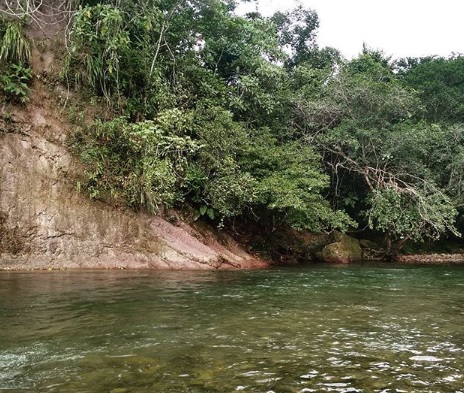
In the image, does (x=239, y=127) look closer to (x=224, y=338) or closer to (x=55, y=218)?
(x=55, y=218)

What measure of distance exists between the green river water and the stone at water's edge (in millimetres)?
10280

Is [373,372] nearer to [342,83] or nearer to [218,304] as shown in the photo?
[218,304]

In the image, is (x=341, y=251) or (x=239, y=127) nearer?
(x=239, y=127)

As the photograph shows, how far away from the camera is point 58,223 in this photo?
1366cm

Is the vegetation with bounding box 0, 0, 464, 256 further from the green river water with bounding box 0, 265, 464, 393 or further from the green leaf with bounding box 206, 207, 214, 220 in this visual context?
the green river water with bounding box 0, 265, 464, 393

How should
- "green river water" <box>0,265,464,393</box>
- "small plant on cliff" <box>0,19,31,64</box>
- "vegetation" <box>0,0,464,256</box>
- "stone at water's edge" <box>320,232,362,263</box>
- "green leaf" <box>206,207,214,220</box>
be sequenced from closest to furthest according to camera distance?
"green river water" <box>0,265,464,393</box>, "small plant on cliff" <box>0,19,31,64</box>, "vegetation" <box>0,0,464,256</box>, "green leaf" <box>206,207,214,220</box>, "stone at water's edge" <box>320,232,362,263</box>

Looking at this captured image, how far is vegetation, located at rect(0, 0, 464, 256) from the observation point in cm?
1451

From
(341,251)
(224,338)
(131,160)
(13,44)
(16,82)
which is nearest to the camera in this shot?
(224,338)

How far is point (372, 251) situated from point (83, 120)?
50.1ft

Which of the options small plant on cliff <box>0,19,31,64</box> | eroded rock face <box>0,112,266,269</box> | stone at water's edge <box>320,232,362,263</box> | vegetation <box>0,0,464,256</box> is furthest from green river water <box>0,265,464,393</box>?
stone at water's edge <box>320,232,362,263</box>

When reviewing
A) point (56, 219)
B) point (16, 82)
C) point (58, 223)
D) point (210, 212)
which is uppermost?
point (16, 82)

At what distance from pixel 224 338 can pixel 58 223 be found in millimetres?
9513

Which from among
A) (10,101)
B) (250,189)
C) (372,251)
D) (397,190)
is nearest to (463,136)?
(397,190)

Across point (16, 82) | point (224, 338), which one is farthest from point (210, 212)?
point (224, 338)
